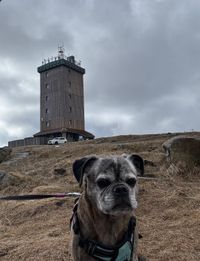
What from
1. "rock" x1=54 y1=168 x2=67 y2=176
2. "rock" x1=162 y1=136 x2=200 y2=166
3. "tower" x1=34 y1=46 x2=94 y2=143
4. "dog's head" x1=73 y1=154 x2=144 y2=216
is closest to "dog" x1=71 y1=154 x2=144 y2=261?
"dog's head" x1=73 y1=154 x2=144 y2=216

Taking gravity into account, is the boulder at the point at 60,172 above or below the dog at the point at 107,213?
above

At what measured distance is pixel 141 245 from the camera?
6156 millimetres

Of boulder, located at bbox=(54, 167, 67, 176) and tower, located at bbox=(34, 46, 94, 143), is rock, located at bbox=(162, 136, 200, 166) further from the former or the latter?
tower, located at bbox=(34, 46, 94, 143)

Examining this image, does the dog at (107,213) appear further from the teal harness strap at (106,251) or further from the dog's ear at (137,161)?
the dog's ear at (137,161)

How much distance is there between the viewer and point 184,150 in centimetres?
1132

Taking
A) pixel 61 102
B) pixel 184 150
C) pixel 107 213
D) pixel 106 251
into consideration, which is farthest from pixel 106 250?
pixel 61 102

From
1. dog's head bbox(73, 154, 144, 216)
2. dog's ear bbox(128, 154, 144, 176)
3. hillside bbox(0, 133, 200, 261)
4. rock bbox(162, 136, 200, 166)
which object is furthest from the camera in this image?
rock bbox(162, 136, 200, 166)

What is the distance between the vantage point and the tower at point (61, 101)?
6419cm

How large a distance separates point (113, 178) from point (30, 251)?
124 inches

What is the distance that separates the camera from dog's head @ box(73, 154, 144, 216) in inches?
147

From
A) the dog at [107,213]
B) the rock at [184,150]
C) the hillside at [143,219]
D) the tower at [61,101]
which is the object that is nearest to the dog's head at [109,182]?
the dog at [107,213]

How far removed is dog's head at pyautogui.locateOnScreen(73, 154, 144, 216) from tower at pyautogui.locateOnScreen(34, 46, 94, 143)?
58.0 metres

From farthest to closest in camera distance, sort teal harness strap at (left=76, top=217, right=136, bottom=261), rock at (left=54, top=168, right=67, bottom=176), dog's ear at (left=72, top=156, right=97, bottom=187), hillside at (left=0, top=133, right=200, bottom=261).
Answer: rock at (left=54, top=168, right=67, bottom=176) → hillside at (left=0, top=133, right=200, bottom=261) → dog's ear at (left=72, top=156, right=97, bottom=187) → teal harness strap at (left=76, top=217, right=136, bottom=261)

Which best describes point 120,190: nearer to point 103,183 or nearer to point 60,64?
point 103,183
